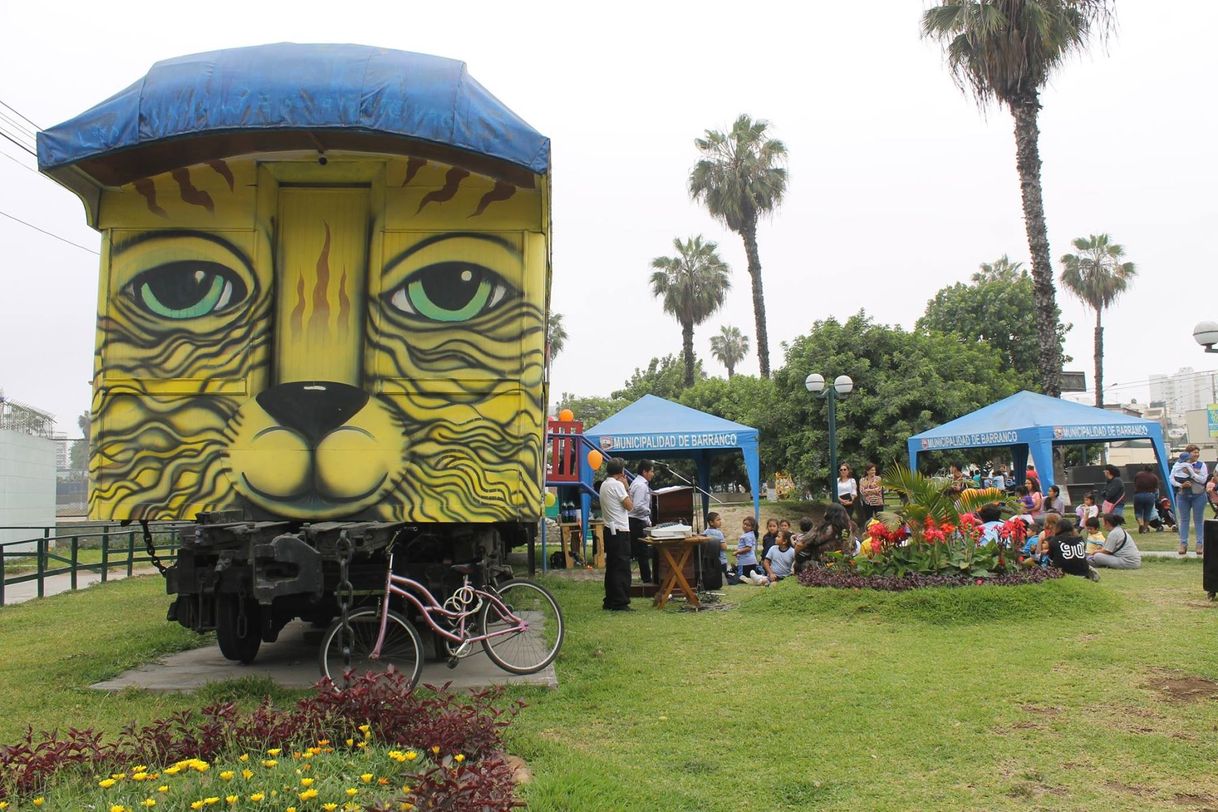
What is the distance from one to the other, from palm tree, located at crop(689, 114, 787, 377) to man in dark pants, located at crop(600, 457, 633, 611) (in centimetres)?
2500

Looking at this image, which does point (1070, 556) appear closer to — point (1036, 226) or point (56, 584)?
point (1036, 226)

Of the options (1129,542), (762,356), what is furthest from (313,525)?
(762,356)

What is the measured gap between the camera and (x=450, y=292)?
6414 mm

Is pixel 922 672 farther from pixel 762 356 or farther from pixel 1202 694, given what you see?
pixel 762 356

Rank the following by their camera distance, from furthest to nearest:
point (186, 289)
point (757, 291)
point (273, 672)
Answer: point (757, 291), point (273, 672), point (186, 289)

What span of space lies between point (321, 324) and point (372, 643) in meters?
2.20

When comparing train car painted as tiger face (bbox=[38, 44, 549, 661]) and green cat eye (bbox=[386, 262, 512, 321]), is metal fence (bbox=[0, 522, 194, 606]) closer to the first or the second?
train car painted as tiger face (bbox=[38, 44, 549, 661])

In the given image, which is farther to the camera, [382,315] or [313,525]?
[382,315]

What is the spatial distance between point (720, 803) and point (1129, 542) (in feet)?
35.7

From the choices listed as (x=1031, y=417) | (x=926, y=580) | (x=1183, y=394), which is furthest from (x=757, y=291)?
(x=1183, y=394)

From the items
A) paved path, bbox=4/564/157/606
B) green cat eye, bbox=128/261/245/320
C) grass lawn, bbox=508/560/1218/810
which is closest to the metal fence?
paved path, bbox=4/564/157/606

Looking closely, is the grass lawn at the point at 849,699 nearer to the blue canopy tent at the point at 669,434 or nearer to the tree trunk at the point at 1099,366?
the blue canopy tent at the point at 669,434

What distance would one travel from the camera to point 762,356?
35094 mm

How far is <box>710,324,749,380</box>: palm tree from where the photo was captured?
250 feet
